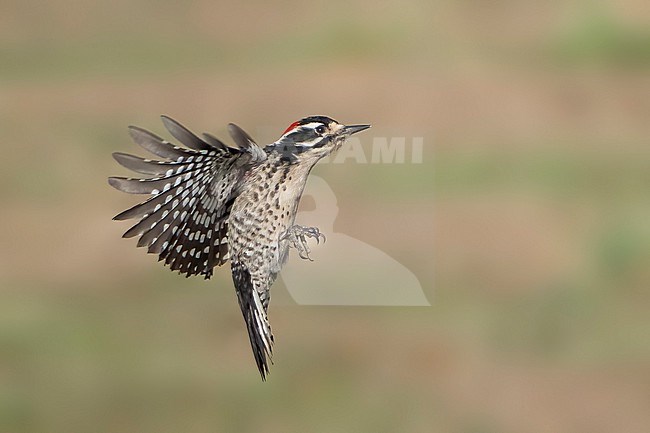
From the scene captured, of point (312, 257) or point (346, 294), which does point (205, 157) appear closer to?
point (312, 257)

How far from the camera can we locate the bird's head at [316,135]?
949 millimetres

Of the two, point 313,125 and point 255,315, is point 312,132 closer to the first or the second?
point 313,125

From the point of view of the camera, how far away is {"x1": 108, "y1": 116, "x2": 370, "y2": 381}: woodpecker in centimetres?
96

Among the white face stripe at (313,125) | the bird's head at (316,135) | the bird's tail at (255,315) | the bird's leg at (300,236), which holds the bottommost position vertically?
the bird's tail at (255,315)

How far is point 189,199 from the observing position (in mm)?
1024

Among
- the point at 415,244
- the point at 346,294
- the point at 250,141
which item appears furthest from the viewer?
the point at 415,244

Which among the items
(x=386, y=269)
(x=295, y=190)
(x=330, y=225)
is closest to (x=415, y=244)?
(x=386, y=269)

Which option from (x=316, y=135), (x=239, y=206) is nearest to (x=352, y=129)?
(x=316, y=135)

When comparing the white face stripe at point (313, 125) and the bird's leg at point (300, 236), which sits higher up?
the white face stripe at point (313, 125)

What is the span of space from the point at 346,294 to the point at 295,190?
0.63 feet

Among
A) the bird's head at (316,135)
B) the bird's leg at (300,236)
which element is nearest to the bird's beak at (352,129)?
the bird's head at (316,135)

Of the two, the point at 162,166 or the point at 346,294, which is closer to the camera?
the point at 162,166

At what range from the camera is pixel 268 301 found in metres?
1.03

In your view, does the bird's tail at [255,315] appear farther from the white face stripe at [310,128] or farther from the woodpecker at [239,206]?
the white face stripe at [310,128]
